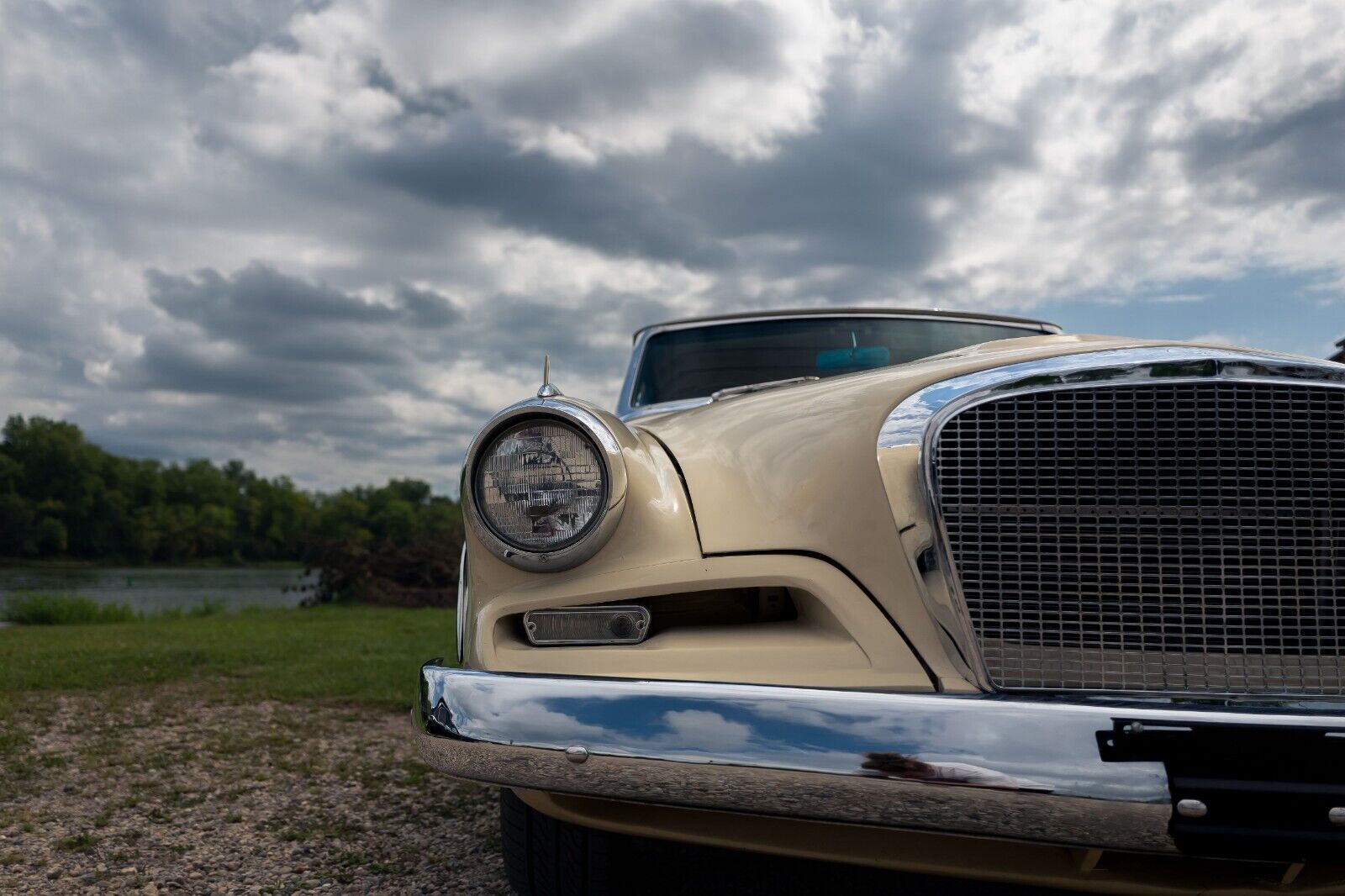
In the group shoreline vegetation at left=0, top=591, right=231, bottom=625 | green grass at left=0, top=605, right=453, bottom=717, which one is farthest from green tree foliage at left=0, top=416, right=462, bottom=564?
green grass at left=0, top=605, right=453, bottom=717

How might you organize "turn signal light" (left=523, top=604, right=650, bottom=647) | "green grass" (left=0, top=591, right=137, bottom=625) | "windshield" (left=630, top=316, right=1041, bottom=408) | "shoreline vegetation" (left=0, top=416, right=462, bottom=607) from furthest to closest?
"shoreline vegetation" (left=0, top=416, right=462, bottom=607), "green grass" (left=0, top=591, right=137, bottom=625), "windshield" (left=630, top=316, right=1041, bottom=408), "turn signal light" (left=523, top=604, right=650, bottom=647)

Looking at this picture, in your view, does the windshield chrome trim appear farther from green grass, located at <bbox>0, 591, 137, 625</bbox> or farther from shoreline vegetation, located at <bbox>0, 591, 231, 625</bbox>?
green grass, located at <bbox>0, 591, 137, 625</bbox>

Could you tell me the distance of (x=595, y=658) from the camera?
1.64 meters

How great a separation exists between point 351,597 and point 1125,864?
1492 centimetres

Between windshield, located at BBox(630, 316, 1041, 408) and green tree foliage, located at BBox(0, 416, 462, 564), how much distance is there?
25.9 metres

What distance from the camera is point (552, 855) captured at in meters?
1.92

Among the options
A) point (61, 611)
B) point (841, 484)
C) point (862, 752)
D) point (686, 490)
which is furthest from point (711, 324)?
point (61, 611)

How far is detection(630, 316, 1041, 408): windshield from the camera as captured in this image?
3582mm

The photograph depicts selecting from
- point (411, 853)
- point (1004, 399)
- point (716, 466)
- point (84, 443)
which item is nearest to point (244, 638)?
point (411, 853)

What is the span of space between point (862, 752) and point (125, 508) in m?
42.2

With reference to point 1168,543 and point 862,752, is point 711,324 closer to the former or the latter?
point 1168,543

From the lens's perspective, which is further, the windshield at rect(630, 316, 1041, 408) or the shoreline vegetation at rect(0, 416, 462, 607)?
the shoreline vegetation at rect(0, 416, 462, 607)

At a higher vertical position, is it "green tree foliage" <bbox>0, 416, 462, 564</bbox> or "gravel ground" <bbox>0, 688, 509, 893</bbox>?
"green tree foliage" <bbox>0, 416, 462, 564</bbox>

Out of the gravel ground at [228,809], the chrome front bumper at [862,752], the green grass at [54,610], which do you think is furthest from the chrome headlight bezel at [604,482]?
the green grass at [54,610]
